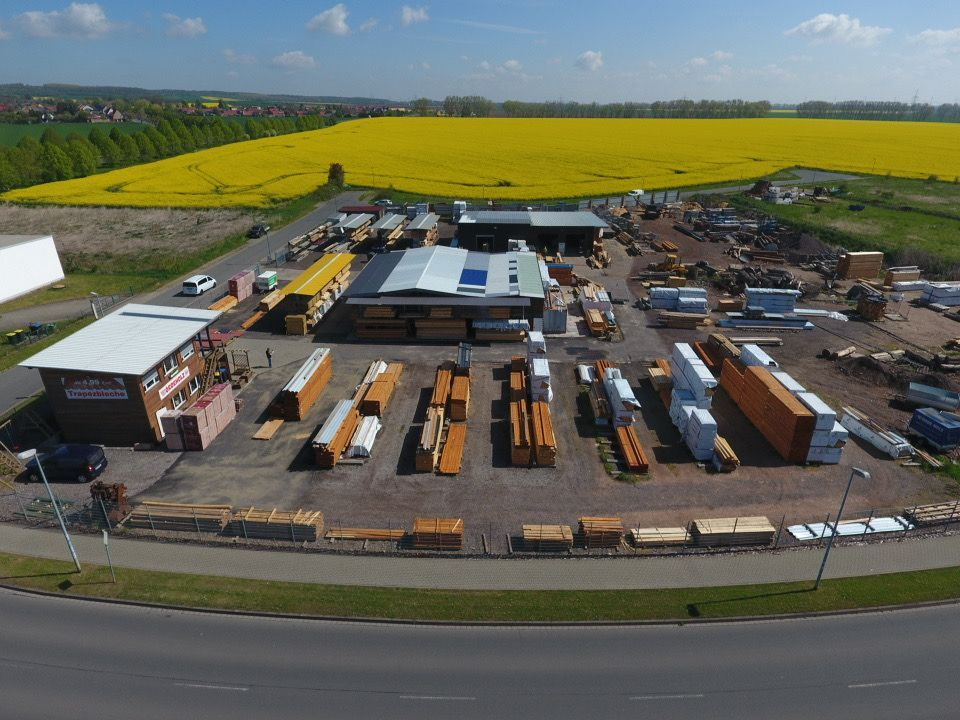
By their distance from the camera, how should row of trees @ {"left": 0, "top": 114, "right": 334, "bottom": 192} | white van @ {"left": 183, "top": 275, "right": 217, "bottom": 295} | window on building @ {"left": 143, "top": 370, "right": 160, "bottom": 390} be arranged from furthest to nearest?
row of trees @ {"left": 0, "top": 114, "right": 334, "bottom": 192} < white van @ {"left": 183, "top": 275, "right": 217, "bottom": 295} < window on building @ {"left": 143, "top": 370, "right": 160, "bottom": 390}

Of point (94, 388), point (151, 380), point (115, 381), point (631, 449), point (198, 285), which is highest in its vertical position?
point (115, 381)

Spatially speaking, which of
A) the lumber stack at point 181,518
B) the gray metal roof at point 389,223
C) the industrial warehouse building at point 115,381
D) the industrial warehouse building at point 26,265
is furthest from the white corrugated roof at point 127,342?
the gray metal roof at point 389,223

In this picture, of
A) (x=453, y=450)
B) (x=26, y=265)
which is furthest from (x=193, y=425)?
(x=26, y=265)

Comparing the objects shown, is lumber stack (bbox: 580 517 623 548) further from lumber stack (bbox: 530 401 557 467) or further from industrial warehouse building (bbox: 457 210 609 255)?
industrial warehouse building (bbox: 457 210 609 255)

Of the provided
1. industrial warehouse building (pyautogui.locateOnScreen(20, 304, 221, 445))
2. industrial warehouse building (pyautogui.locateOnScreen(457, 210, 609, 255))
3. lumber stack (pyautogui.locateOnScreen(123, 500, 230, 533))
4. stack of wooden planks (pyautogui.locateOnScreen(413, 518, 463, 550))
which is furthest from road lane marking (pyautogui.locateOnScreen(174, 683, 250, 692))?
industrial warehouse building (pyautogui.locateOnScreen(457, 210, 609, 255))

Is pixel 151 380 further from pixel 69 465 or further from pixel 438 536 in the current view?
pixel 438 536

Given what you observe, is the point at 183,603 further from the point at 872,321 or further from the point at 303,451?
the point at 872,321

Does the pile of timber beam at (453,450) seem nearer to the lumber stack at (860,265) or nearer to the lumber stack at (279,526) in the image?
the lumber stack at (279,526)
